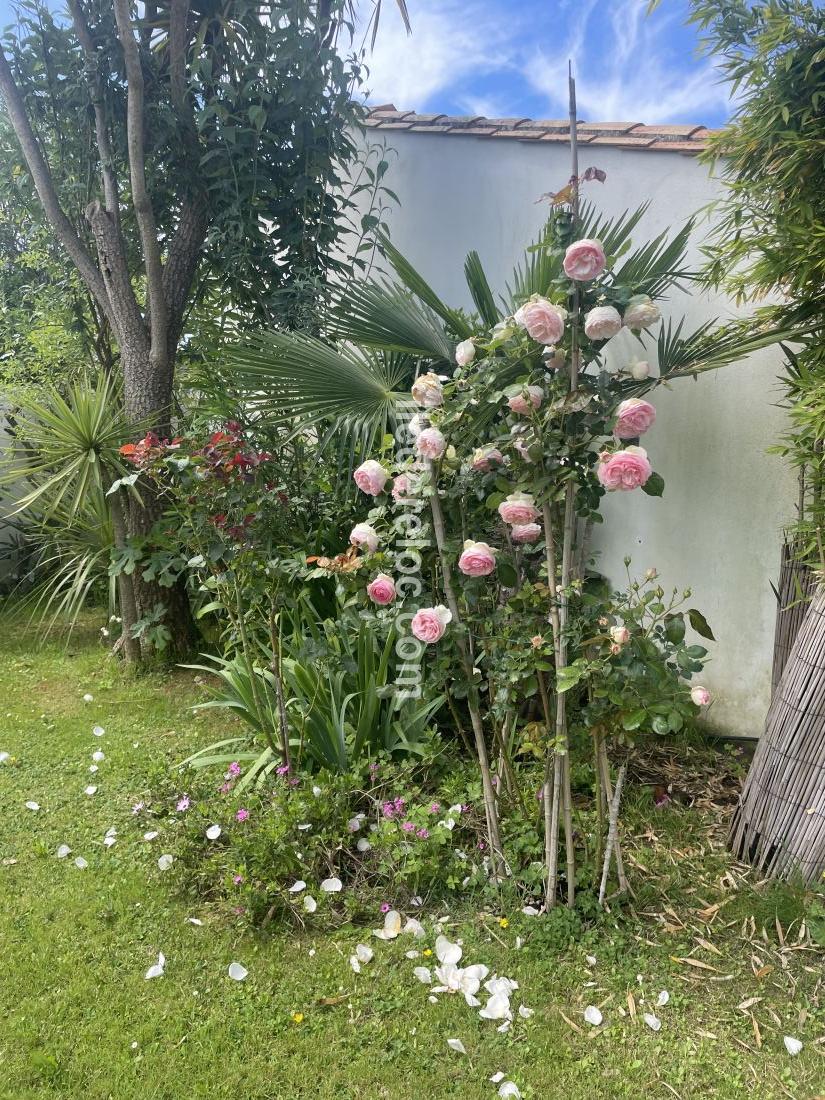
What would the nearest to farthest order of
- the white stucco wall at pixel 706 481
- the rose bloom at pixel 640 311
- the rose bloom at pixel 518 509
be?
the rose bloom at pixel 640 311 < the rose bloom at pixel 518 509 < the white stucco wall at pixel 706 481

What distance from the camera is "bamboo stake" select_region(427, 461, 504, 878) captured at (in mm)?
2102

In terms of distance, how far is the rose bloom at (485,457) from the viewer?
1.95 meters

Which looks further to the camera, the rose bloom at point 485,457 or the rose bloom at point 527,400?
the rose bloom at point 485,457

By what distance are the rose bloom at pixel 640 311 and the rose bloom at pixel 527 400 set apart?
0.88 feet

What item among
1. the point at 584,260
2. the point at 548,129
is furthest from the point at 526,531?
the point at 548,129

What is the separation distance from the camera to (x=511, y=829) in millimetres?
2385

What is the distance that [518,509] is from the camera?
1.85 metres

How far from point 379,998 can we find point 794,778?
1.42 m

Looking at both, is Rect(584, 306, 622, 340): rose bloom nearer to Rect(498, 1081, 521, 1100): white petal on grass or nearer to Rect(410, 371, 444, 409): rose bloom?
Rect(410, 371, 444, 409): rose bloom

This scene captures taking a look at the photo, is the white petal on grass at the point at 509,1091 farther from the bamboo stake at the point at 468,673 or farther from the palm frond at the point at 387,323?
the palm frond at the point at 387,323

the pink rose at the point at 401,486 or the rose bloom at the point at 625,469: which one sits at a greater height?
the rose bloom at the point at 625,469

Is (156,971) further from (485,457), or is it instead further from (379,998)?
(485,457)

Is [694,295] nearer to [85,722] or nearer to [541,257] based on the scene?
[541,257]

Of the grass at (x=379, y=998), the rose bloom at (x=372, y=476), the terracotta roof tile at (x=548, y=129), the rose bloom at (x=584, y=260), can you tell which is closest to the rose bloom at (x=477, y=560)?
the rose bloom at (x=372, y=476)
